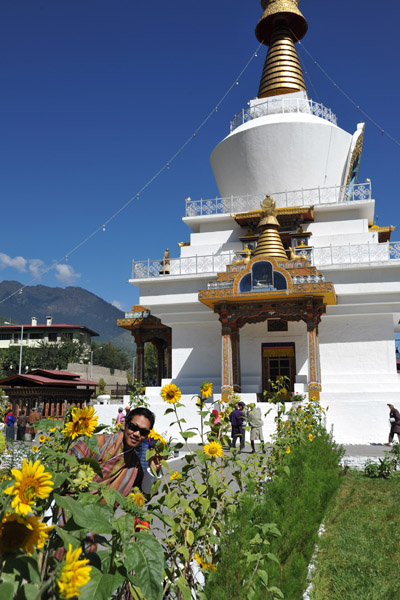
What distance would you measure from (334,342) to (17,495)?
1696 centimetres

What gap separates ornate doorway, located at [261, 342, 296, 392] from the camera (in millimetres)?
17859

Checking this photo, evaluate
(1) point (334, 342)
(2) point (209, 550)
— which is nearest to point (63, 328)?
(1) point (334, 342)

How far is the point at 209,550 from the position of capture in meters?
2.87

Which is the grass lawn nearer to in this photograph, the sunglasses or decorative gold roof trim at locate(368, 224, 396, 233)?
the sunglasses

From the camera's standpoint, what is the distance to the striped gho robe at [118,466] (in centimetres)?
290

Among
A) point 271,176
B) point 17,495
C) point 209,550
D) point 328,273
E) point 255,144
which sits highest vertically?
point 255,144

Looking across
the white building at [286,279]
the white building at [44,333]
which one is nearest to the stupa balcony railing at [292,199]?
the white building at [286,279]

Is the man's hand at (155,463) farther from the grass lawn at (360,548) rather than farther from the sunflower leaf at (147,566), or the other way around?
the grass lawn at (360,548)

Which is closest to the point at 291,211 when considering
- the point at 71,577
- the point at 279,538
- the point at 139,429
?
the point at 279,538

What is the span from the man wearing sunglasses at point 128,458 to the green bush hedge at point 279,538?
0.57m

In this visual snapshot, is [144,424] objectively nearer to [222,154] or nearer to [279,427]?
[279,427]

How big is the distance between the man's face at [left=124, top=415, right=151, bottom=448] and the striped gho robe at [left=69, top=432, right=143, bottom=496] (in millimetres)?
34

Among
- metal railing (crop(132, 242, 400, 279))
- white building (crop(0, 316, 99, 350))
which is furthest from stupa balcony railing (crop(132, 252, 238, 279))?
white building (crop(0, 316, 99, 350))

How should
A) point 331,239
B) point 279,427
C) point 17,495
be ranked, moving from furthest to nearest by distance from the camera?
1. point 331,239
2. point 279,427
3. point 17,495
